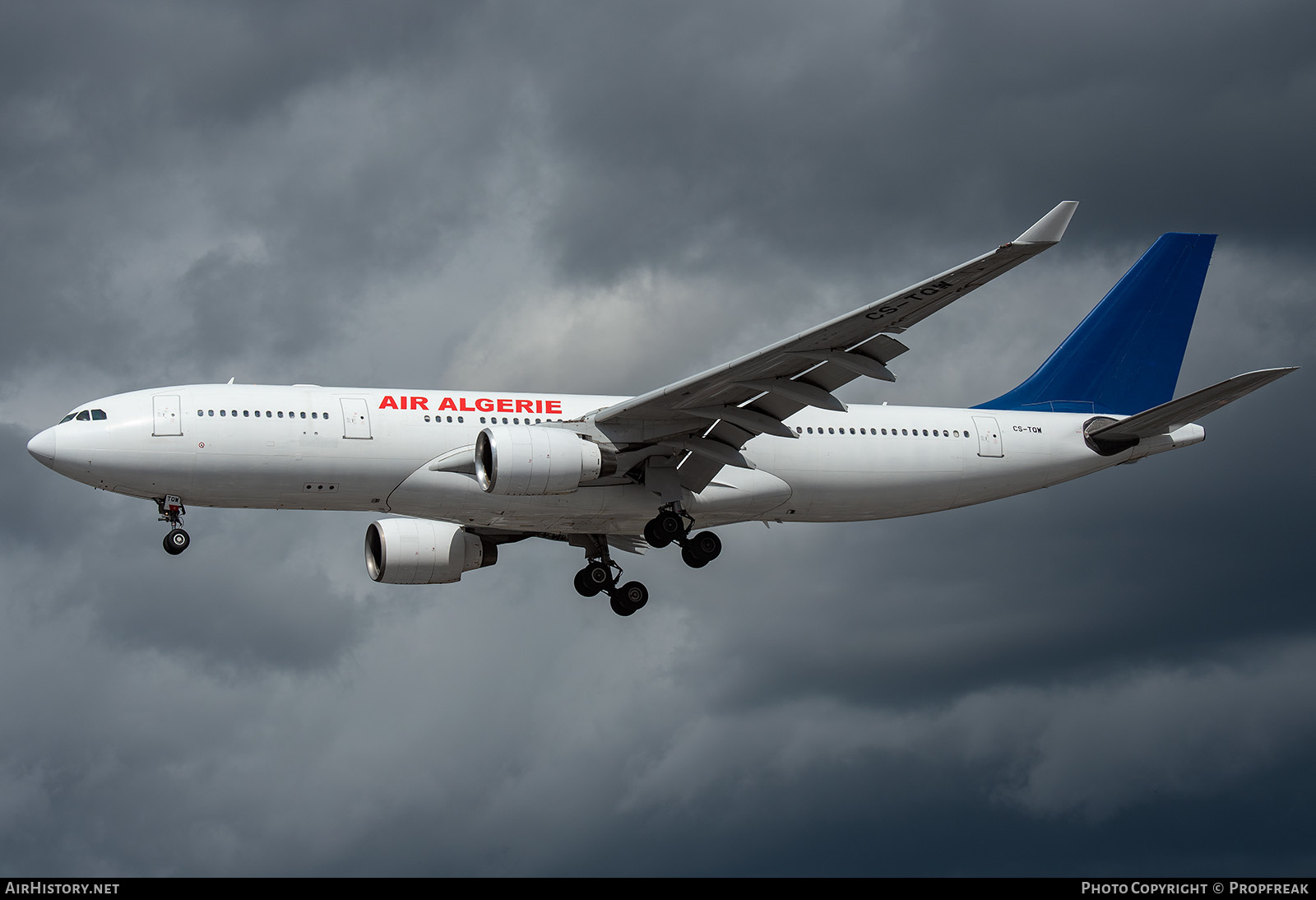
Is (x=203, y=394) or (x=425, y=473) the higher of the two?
(x=203, y=394)

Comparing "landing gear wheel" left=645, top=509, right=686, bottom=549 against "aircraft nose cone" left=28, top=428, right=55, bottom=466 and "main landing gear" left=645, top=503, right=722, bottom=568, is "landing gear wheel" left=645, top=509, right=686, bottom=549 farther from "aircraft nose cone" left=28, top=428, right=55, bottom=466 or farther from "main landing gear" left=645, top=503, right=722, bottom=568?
"aircraft nose cone" left=28, top=428, right=55, bottom=466

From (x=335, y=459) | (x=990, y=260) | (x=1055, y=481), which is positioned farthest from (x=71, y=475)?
(x=1055, y=481)

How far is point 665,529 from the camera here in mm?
37375

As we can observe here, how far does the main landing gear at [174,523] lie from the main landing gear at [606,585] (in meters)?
11.4

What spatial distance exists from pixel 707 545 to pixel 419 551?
7962 millimetres

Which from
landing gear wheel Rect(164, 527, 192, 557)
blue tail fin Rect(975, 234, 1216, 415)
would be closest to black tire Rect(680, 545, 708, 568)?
blue tail fin Rect(975, 234, 1216, 415)

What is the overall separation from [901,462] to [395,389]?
514 inches

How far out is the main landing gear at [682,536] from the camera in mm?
37375

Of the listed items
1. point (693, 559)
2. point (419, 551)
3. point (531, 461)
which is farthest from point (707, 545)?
point (419, 551)

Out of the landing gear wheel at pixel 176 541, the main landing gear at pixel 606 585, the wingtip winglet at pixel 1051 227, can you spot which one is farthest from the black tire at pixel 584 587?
the wingtip winglet at pixel 1051 227

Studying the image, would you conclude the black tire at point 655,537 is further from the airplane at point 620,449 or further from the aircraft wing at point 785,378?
the aircraft wing at point 785,378

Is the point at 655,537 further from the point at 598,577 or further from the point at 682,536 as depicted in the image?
the point at 598,577
